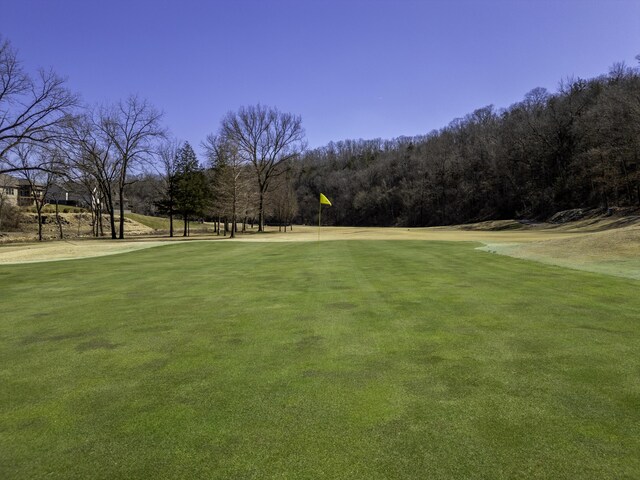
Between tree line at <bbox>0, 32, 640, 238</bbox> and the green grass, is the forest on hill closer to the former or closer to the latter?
tree line at <bbox>0, 32, 640, 238</bbox>

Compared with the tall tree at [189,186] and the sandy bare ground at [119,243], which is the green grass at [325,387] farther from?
the tall tree at [189,186]

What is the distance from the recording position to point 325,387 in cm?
456

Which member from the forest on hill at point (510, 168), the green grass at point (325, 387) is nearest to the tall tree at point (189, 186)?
the green grass at point (325, 387)

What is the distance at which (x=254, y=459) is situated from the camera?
3234 millimetres

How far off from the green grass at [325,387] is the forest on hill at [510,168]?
55.1 m

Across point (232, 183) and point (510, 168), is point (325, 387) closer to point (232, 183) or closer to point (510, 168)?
point (232, 183)

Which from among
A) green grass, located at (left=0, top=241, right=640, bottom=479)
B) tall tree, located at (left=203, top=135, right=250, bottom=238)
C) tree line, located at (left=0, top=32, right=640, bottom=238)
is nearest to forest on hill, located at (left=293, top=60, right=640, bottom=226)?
tree line, located at (left=0, top=32, right=640, bottom=238)

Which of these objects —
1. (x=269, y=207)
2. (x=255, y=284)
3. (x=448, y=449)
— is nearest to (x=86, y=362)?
(x=448, y=449)

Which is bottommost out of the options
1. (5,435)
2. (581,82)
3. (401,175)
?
(5,435)

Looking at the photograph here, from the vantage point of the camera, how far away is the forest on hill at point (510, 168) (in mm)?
58812

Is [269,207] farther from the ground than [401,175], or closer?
closer

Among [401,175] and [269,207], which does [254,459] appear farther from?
[401,175]

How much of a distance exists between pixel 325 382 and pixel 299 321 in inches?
110

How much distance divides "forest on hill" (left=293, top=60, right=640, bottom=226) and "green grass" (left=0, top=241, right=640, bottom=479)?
55106 mm
